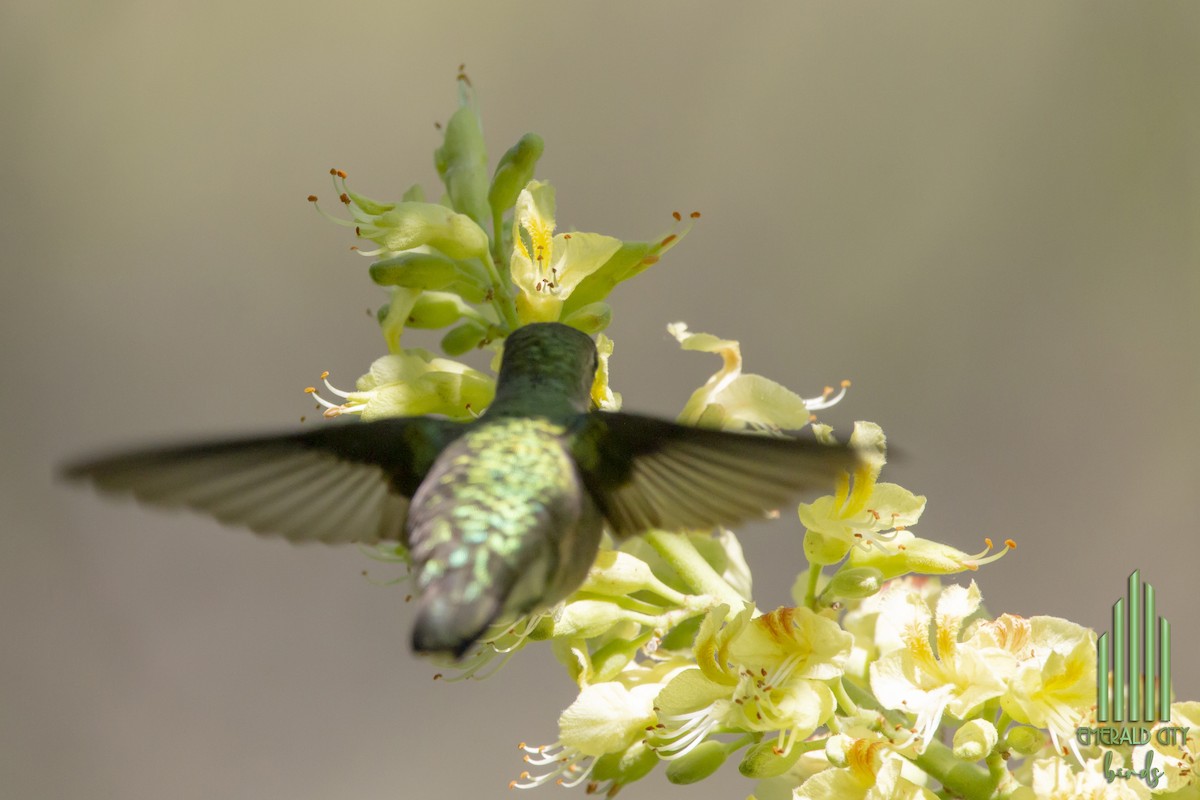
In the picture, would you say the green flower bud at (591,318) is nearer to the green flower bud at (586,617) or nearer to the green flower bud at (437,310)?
the green flower bud at (437,310)

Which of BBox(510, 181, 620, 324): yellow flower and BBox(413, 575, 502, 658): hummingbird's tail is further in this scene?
BBox(510, 181, 620, 324): yellow flower

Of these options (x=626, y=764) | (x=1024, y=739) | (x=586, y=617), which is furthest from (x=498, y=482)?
(x=1024, y=739)

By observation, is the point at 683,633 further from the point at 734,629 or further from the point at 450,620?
the point at 450,620

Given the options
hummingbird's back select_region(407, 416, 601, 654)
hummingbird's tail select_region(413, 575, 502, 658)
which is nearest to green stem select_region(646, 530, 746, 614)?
hummingbird's back select_region(407, 416, 601, 654)

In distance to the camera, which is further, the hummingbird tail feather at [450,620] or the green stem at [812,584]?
the green stem at [812,584]

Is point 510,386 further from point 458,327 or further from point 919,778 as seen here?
point 919,778

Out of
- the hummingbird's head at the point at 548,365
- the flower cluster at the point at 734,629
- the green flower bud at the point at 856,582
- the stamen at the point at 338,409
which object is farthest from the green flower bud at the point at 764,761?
the stamen at the point at 338,409

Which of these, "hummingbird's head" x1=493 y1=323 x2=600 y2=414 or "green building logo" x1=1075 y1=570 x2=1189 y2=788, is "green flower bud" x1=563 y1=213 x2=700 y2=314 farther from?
"green building logo" x1=1075 y1=570 x2=1189 y2=788

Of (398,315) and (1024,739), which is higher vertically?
(398,315)
